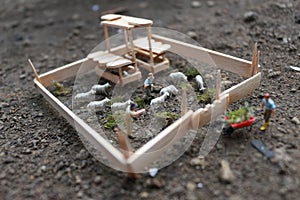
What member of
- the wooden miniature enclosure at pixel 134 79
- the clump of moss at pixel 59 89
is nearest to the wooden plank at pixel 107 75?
the wooden miniature enclosure at pixel 134 79

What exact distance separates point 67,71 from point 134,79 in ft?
3.83

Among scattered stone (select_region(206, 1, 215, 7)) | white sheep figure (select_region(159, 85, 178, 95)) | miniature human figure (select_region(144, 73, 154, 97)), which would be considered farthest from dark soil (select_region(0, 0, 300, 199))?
miniature human figure (select_region(144, 73, 154, 97))

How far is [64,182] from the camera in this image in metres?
3.66

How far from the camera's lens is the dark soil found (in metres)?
3.40

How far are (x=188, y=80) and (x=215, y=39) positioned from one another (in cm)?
166

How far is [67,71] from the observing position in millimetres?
5516

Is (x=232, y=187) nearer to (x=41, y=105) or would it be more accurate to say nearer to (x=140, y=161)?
(x=140, y=161)

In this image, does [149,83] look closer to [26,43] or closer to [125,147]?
[125,147]

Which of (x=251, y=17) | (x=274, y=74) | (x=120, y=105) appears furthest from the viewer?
(x=251, y=17)

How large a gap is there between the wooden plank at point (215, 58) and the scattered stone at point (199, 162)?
1.72 metres

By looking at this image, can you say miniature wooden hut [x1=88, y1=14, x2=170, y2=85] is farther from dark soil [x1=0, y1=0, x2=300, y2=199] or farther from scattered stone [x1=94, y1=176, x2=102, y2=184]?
scattered stone [x1=94, y1=176, x2=102, y2=184]

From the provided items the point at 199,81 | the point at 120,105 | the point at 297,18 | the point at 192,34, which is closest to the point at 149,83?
the point at 120,105

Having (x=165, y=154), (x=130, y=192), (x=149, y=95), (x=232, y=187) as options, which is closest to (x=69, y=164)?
(x=130, y=192)

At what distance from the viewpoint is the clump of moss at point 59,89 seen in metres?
5.36
